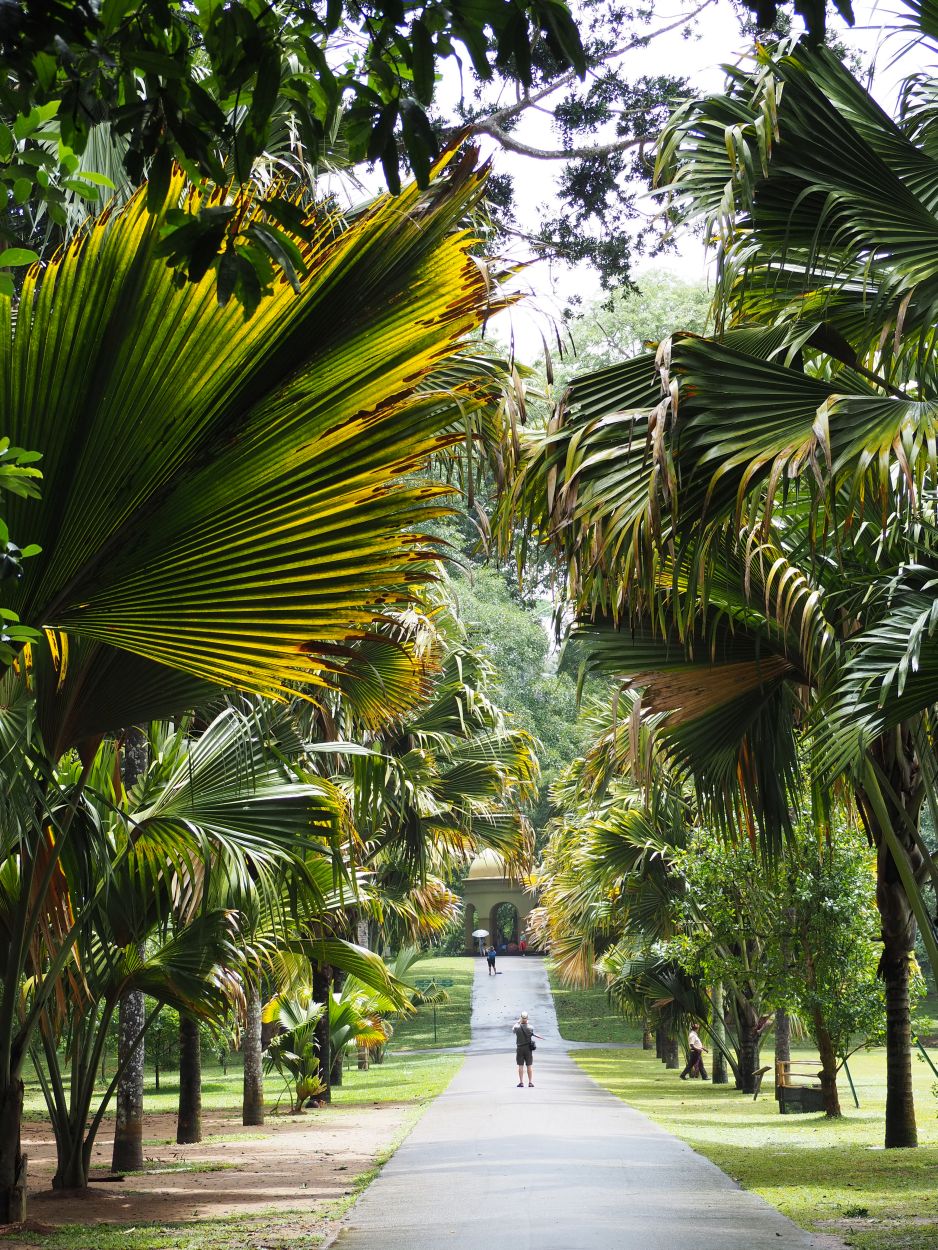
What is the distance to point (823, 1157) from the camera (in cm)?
1162

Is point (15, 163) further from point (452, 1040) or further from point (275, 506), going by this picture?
point (452, 1040)

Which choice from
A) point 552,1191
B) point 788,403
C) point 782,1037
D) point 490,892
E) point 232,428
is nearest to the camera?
point 232,428

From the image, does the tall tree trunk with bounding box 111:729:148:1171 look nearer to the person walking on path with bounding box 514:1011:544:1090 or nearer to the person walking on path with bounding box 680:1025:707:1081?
the person walking on path with bounding box 514:1011:544:1090

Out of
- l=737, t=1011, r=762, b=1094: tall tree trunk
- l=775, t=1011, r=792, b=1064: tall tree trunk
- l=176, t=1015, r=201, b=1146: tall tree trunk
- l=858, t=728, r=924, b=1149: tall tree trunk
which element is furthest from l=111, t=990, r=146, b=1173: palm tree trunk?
l=737, t=1011, r=762, b=1094: tall tree trunk

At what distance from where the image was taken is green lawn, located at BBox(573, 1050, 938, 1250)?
8.04 meters

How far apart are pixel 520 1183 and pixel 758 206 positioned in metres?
7.19

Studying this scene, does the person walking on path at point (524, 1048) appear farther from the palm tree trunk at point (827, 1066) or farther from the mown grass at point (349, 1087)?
the palm tree trunk at point (827, 1066)

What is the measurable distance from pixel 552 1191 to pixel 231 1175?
3450 mm

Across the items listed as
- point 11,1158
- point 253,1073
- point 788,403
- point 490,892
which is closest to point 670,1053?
point 253,1073

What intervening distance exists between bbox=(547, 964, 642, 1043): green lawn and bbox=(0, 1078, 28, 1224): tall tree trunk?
26381 millimetres

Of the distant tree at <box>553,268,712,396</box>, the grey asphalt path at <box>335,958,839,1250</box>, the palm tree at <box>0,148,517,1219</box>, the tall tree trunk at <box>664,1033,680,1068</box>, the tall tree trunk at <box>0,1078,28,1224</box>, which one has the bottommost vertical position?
the tall tree trunk at <box>664,1033,680,1068</box>

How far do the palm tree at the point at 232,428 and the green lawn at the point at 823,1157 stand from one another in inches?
218

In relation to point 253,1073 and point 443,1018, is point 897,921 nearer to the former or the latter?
point 253,1073

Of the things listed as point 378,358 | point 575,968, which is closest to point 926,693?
point 378,358
